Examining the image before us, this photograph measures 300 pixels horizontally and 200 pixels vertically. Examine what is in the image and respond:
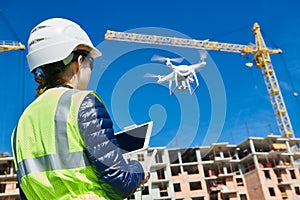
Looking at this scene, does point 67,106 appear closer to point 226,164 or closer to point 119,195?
point 119,195

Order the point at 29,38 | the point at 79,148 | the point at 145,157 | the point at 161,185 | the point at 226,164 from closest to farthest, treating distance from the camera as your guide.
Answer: the point at 79,148 < the point at 145,157 < the point at 29,38 < the point at 161,185 < the point at 226,164

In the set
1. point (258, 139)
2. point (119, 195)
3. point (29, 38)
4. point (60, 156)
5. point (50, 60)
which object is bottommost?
point (119, 195)

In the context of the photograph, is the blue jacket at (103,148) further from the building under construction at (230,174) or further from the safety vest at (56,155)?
the building under construction at (230,174)

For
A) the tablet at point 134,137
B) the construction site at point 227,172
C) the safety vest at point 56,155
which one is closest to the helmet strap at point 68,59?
the safety vest at point 56,155

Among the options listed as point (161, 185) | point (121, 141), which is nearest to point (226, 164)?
point (161, 185)

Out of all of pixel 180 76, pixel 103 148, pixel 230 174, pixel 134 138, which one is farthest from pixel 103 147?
pixel 230 174

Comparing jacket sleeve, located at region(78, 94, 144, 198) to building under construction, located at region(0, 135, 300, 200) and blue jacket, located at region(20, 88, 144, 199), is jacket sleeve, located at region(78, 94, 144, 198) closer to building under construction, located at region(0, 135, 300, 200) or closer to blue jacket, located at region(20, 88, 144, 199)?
blue jacket, located at region(20, 88, 144, 199)

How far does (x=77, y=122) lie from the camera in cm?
102

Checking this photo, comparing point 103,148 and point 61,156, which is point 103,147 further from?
point 61,156

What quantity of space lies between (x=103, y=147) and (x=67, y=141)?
0.11m

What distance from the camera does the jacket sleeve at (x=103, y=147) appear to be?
1.00 metres

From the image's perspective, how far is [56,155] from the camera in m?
1.04

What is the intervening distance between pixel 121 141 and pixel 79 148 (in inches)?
12.9

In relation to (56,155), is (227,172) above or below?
above
